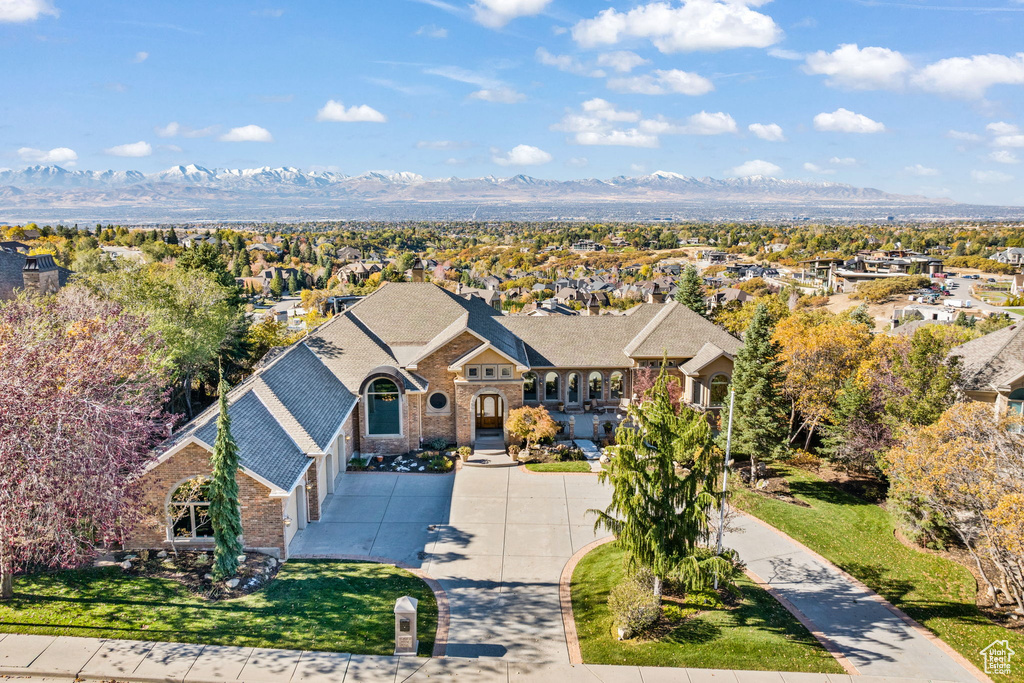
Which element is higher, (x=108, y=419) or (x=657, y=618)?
(x=108, y=419)

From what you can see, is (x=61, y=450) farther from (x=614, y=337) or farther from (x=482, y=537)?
(x=614, y=337)

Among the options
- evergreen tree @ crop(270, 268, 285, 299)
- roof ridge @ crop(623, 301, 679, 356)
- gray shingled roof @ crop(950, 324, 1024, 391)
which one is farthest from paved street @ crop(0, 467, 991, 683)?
evergreen tree @ crop(270, 268, 285, 299)

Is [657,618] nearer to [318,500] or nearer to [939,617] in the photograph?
[939,617]

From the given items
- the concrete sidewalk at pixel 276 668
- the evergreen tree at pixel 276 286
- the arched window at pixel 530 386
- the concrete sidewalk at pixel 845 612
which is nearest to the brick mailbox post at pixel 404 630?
the concrete sidewalk at pixel 276 668

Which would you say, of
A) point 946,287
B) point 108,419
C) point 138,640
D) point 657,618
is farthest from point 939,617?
point 946,287

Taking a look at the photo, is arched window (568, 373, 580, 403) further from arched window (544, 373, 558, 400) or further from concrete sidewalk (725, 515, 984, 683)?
concrete sidewalk (725, 515, 984, 683)

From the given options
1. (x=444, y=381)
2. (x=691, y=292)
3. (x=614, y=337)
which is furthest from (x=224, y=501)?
(x=691, y=292)
